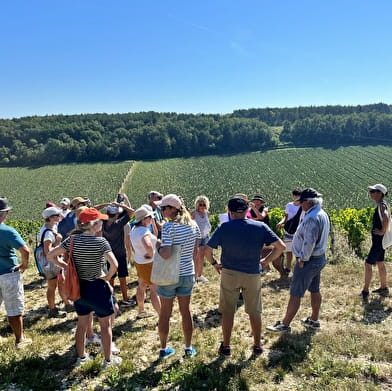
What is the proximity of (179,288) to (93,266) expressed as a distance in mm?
950

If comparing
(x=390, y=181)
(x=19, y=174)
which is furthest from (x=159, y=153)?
(x=390, y=181)

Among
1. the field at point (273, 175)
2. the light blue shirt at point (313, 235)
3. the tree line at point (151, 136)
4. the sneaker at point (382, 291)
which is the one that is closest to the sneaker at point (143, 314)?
the light blue shirt at point (313, 235)

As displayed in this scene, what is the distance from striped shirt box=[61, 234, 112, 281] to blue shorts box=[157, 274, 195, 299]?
0.74 meters

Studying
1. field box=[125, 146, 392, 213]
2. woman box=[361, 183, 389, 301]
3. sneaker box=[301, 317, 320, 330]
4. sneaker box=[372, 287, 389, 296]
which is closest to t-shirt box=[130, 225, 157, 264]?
sneaker box=[301, 317, 320, 330]

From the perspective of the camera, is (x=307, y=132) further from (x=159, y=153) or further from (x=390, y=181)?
(x=390, y=181)

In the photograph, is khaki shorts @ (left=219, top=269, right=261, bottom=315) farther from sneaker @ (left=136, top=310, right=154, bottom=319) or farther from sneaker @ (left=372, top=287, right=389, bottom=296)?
sneaker @ (left=372, top=287, right=389, bottom=296)

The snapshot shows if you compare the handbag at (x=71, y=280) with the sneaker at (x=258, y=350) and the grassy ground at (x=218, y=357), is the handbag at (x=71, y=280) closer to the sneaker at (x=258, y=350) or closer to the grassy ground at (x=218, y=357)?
the grassy ground at (x=218, y=357)

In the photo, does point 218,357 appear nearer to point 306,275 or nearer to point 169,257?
point 169,257

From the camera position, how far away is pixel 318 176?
51250 mm

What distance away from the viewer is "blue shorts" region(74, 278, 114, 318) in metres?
3.44

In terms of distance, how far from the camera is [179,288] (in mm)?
3658

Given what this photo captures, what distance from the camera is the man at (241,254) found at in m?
3.49

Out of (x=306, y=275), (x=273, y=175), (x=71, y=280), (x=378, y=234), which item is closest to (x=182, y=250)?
(x=71, y=280)

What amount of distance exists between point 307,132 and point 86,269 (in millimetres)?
93300
